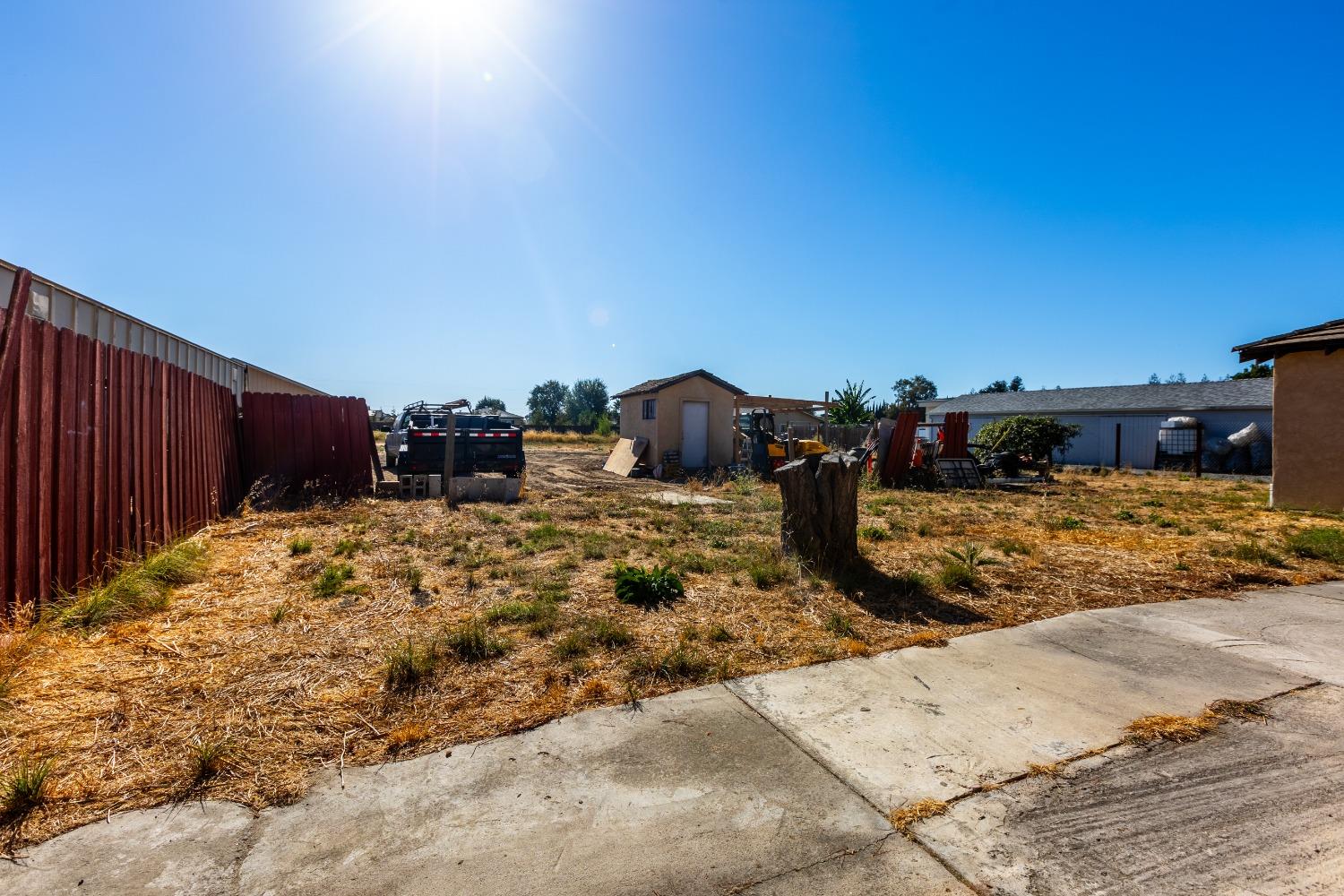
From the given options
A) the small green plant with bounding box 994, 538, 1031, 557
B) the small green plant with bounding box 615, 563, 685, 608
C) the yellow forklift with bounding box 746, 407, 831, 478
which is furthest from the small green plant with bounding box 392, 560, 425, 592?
the yellow forklift with bounding box 746, 407, 831, 478

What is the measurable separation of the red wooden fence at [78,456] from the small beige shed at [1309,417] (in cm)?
1519

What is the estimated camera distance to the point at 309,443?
1061 cm

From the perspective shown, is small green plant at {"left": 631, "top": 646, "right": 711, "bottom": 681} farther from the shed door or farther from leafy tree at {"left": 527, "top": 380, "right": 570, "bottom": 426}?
leafy tree at {"left": 527, "top": 380, "right": 570, "bottom": 426}

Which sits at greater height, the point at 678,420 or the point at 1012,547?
the point at 678,420

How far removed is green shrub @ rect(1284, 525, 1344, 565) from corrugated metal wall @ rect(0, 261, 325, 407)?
1238 centimetres

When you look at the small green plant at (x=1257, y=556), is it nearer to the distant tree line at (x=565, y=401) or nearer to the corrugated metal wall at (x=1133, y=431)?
the corrugated metal wall at (x=1133, y=431)

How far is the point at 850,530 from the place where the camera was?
19.0 ft

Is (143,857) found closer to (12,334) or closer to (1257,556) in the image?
(12,334)

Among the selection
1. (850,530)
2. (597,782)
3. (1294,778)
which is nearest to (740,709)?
(597,782)

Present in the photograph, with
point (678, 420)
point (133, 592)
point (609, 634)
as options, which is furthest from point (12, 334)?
point (678, 420)

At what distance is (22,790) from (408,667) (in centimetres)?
147

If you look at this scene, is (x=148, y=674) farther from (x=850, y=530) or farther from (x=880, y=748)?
(x=850, y=530)

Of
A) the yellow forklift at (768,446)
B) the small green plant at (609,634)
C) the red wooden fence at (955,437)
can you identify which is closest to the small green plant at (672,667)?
the small green plant at (609,634)

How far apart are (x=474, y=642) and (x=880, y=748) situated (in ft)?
8.01
